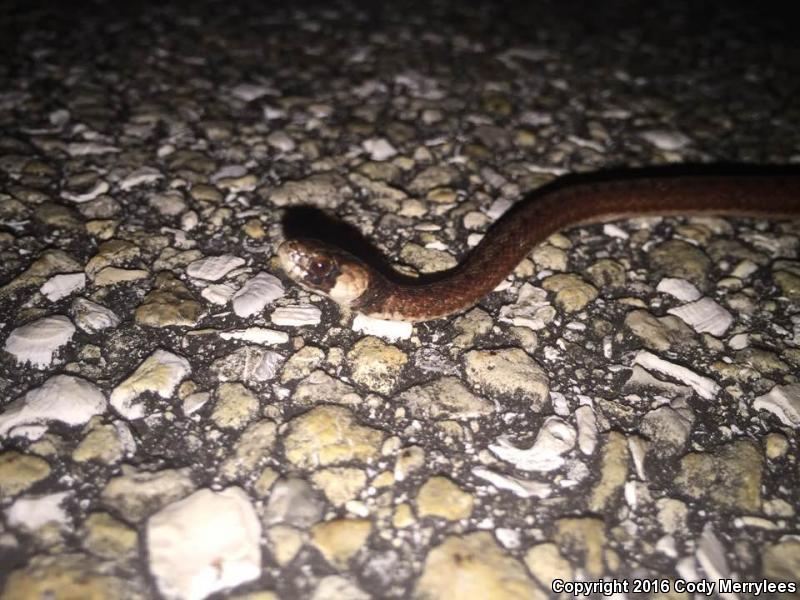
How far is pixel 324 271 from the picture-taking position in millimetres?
2908

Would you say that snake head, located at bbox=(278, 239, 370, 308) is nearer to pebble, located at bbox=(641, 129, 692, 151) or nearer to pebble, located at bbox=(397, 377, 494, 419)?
pebble, located at bbox=(397, 377, 494, 419)

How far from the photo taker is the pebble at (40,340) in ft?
8.79

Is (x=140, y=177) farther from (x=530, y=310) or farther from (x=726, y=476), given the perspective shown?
(x=726, y=476)

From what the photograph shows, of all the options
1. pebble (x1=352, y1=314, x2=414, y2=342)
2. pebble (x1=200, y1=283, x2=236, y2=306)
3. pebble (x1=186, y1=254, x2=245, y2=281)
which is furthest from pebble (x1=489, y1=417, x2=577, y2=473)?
pebble (x1=186, y1=254, x2=245, y2=281)

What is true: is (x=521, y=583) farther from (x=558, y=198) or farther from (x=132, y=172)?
(x=132, y=172)

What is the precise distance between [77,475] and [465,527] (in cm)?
163

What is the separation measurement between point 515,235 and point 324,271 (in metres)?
1.21

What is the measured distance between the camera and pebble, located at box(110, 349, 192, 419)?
2516 mm

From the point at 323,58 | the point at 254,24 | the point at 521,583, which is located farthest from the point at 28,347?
the point at 254,24

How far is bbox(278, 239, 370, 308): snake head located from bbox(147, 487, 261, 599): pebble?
44.6 inches

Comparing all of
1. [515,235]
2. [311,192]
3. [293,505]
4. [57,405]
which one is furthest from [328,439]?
[311,192]

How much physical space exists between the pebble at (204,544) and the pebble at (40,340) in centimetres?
111

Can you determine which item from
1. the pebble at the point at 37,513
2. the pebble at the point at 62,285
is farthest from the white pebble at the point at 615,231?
the pebble at the point at 37,513

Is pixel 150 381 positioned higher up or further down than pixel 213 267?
further down
